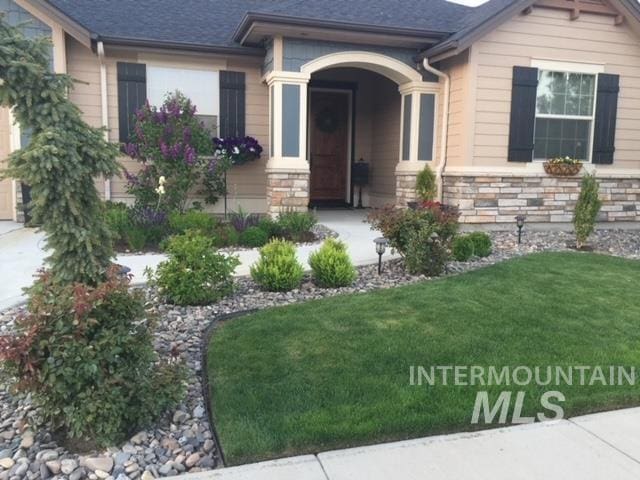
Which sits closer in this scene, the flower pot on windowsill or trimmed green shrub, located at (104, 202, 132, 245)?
trimmed green shrub, located at (104, 202, 132, 245)

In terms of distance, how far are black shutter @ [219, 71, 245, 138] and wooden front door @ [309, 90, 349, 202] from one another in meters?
2.31

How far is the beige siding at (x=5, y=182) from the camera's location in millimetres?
9430

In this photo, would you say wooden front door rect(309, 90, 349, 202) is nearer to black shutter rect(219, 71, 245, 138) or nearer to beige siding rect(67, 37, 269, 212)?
beige siding rect(67, 37, 269, 212)

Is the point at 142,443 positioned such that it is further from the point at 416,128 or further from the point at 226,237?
the point at 416,128

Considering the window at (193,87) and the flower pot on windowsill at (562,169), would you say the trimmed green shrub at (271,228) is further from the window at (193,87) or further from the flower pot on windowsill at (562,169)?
the flower pot on windowsill at (562,169)

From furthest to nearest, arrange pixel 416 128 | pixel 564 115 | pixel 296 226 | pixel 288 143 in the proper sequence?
pixel 416 128, pixel 564 115, pixel 288 143, pixel 296 226

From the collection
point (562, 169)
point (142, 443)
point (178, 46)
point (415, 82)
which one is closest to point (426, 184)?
point (415, 82)

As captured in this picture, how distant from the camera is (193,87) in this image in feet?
32.2

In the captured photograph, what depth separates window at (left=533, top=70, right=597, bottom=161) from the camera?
9.16 m

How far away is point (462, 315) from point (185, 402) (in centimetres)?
241

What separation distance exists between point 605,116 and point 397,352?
7.54 metres

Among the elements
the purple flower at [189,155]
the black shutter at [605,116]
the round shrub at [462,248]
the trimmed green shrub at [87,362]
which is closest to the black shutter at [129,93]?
the purple flower at [189,155]

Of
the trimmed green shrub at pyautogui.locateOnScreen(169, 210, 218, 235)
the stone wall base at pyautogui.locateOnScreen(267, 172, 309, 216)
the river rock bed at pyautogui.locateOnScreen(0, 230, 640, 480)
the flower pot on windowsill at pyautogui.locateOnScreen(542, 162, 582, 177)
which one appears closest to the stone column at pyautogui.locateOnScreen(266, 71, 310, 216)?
the stone wall base at pyautogui.locateOnScreen(267, 172, 309, 216)

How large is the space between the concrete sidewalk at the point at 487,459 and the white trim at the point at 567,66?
7.41 m
